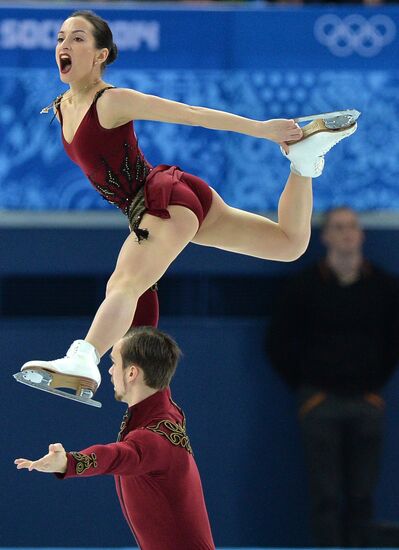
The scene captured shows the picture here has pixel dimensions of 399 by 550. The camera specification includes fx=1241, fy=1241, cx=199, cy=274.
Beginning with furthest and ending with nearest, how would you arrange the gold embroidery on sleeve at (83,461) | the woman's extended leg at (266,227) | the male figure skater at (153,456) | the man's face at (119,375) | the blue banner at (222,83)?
1. the blue banner at (222,83)
2. the woman's extended leg at (266,227)
3. the man's face at (119,375)
4. the male figure skater at (153,456)
5. the gold embroidery on sleeve at (83,461)

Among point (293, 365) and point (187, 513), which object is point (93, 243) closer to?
point (293, 365)

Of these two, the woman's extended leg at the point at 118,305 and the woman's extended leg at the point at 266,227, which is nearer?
the woman's extended leg at the point at 118,305

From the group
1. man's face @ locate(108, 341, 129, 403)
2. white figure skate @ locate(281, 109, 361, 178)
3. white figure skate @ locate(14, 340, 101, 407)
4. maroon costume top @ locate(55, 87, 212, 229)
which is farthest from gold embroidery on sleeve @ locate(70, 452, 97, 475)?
white figure skate @ locate(281, 109, 361, 178)

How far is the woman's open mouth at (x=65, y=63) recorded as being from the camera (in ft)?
14.9

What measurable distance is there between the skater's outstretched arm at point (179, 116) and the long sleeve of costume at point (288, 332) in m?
2.33

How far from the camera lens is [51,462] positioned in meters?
3.91

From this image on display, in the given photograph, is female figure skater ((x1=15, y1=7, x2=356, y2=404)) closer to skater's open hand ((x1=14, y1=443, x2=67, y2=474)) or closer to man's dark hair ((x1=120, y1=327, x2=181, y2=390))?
man's dark hair ((x1=120, y1=327, x2=181, y2=390))

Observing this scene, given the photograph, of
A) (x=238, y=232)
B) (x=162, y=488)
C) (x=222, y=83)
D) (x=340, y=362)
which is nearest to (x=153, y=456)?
(x=162, y=488)

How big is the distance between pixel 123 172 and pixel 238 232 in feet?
1.66

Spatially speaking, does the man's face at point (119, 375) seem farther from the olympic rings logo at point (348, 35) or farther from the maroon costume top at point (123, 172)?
the olympic rings logo at point (348, 35)

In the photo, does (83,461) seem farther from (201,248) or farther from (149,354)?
(201,248)

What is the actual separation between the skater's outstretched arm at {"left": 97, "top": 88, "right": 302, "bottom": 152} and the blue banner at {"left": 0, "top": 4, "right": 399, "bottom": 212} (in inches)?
90.9

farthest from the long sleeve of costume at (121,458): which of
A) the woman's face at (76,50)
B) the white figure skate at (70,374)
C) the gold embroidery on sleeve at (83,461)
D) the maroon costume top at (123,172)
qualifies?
the woman's face at (76,50)

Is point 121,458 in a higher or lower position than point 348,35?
lower
